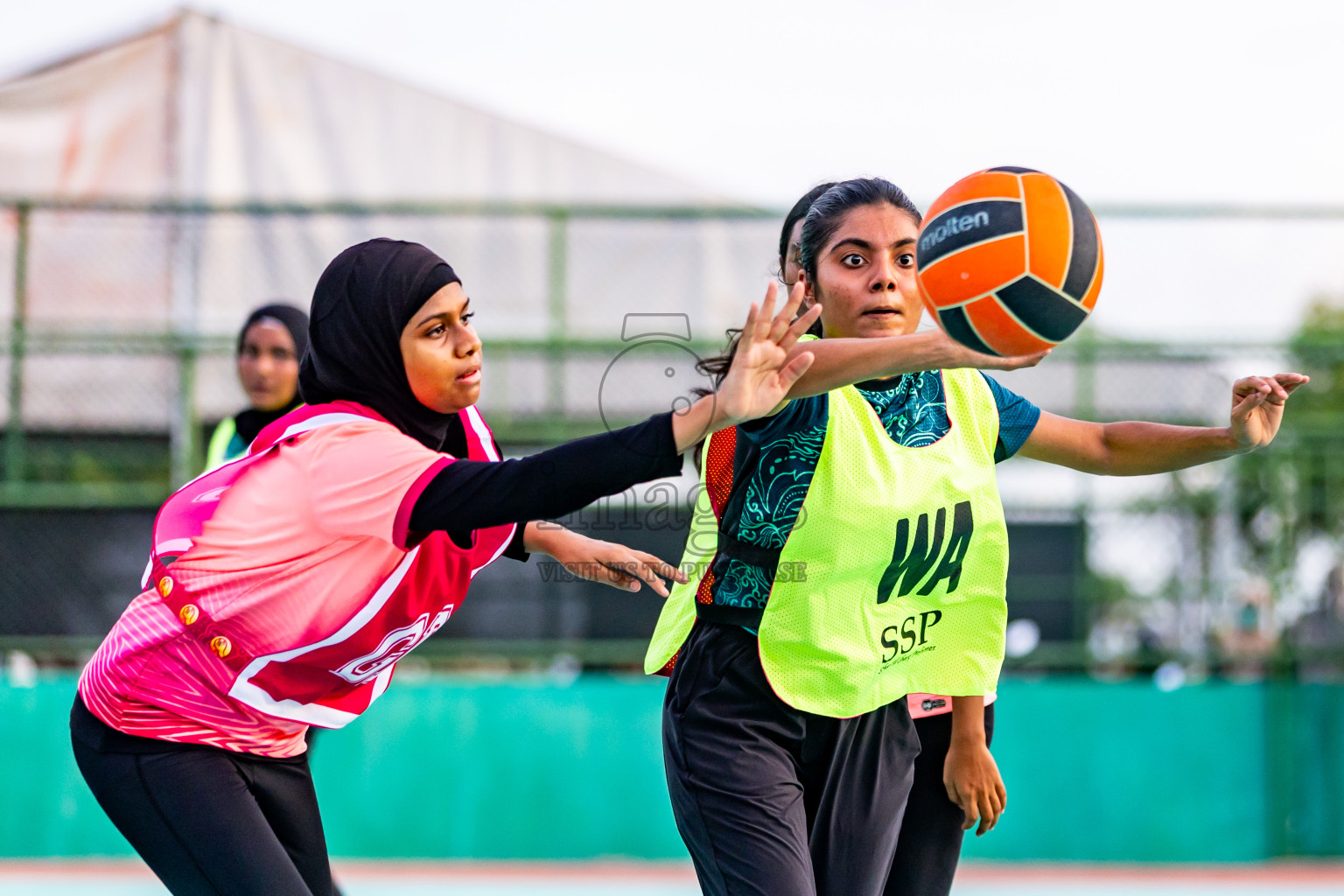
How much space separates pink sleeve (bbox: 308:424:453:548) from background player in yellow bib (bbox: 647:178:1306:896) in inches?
25.9

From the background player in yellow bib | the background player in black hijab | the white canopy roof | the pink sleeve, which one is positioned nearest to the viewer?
the pink sleeve

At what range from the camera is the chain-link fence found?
7.01 meters

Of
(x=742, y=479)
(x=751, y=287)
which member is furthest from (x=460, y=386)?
(x=751, y=287)

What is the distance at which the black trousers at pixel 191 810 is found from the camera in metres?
2.39

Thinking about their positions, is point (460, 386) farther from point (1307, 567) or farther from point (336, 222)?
point (1307, 567)

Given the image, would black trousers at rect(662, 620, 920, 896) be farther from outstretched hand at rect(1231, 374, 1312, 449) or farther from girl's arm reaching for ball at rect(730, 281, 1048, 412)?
outstretched hand at rect(1231, 374, 1312, 449)

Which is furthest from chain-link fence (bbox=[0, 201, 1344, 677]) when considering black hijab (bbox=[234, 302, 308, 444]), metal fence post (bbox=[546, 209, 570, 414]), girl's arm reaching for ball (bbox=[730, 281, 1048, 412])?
girl's arm reaching for ball (bbox=[730, 281, 1048, 412])

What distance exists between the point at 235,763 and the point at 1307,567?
612 centimetres

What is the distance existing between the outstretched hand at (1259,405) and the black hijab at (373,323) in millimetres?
1632

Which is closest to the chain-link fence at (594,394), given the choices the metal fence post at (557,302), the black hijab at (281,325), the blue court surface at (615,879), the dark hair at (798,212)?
the metal fence post at (557,302)

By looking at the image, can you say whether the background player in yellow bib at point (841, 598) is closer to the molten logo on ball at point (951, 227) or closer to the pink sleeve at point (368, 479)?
the molten logo on ball at point (951, 227)

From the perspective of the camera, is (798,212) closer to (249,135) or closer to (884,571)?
(884,571)

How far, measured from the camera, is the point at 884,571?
2652mm

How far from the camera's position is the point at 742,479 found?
2.62 meters
